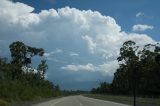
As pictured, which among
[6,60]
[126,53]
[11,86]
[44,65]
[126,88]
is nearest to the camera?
[11,86]

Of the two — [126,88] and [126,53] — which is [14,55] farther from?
[126,88]

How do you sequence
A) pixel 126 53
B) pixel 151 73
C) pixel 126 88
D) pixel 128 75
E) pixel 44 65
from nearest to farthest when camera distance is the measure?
pixel 151 73
pixel 126 53
pixel 128 75
pixel 44 65
pixel 126 88

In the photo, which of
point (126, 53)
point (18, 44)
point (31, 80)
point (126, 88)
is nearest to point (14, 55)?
point (18, 44)

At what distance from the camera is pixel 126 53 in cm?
9688

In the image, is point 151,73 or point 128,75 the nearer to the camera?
point 151,73

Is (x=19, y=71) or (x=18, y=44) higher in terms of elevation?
(x=18, y=44)

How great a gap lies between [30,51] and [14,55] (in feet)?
15.5

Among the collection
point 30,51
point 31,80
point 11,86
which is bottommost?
point 11,86

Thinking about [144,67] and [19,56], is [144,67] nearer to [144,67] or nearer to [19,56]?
[144,67]

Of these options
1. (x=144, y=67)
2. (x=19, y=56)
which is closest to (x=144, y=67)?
(x=144, y=67)

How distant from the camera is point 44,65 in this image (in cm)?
11494

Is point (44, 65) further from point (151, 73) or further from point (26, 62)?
point (151, 73)

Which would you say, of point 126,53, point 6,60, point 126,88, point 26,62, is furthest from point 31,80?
point 126,88

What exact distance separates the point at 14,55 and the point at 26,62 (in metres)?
3.48
